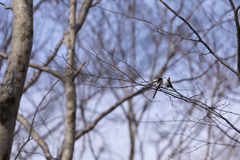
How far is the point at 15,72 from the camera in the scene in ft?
6.59

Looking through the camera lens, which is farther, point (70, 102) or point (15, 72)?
point (70, 102)

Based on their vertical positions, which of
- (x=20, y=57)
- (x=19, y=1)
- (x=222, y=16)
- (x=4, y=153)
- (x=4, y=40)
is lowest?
(x=4, y=153)

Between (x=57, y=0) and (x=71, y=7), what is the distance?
1.52 m

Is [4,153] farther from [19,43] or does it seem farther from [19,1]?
[19,1]

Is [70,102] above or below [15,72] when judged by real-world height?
above

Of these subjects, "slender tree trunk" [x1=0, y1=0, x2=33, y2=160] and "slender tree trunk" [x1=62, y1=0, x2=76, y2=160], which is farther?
"slender tree trunk" [x1=62, y1=0, x2=76, y2=160]

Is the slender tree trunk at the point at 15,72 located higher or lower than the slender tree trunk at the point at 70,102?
lower

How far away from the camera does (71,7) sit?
5.30 metres

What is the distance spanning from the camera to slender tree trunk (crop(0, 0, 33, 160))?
6.00 feet

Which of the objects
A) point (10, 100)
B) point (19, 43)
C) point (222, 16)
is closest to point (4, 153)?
point (10, 100)

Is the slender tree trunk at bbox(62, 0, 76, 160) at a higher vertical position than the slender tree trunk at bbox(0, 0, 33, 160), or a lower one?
higher

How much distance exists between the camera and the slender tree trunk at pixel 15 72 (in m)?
1.83

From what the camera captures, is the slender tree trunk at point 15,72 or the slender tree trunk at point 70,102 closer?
the slender tree trunk at point 15,72

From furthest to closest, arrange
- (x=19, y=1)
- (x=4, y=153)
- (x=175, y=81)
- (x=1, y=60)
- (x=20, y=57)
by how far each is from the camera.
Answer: (x=175, y=81), (x=1, y=60), (x=19, y=1), (x=20, y=57), (x=4, y=153)
